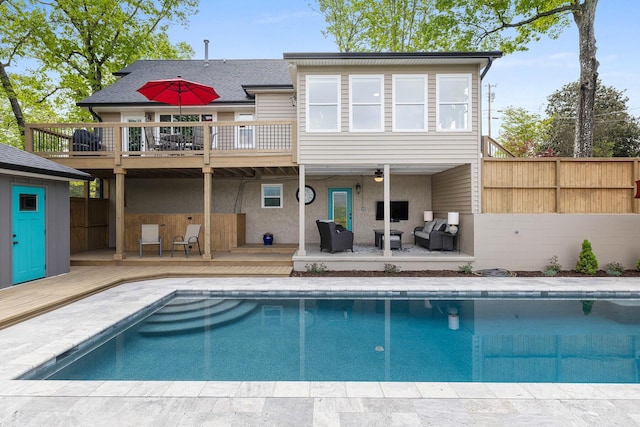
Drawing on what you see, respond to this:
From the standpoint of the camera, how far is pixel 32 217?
24.7ft

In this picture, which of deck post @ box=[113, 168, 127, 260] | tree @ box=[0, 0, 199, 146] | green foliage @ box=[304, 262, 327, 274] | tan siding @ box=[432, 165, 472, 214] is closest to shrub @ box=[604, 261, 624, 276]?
tan siding @ box=[432, 165, 472, 214]

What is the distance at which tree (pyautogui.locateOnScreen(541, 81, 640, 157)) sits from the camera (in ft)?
78.8

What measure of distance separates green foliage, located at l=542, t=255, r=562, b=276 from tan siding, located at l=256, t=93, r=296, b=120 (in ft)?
28.6

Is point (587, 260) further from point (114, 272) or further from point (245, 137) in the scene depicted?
point (114, 272)

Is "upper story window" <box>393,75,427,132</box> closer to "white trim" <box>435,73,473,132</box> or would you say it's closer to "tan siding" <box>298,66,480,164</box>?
"tan siding" <box>298,66,480,164</box>

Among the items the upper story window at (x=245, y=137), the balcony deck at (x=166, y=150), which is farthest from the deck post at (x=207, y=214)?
the upper story window at (x=245, y=137)

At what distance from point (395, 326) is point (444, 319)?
0.97 m

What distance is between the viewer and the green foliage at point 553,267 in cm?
885

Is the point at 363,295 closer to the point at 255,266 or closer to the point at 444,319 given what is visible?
the point at 444,319

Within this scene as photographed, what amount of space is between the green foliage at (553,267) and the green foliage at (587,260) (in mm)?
486

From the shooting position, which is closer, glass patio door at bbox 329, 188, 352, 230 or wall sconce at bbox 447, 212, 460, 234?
wall sconce at bbox 447, 212, 460, 234

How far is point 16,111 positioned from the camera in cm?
1521

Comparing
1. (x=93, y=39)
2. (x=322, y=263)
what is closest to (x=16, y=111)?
(x=93, y=39)

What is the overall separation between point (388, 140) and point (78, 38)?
655 inches
